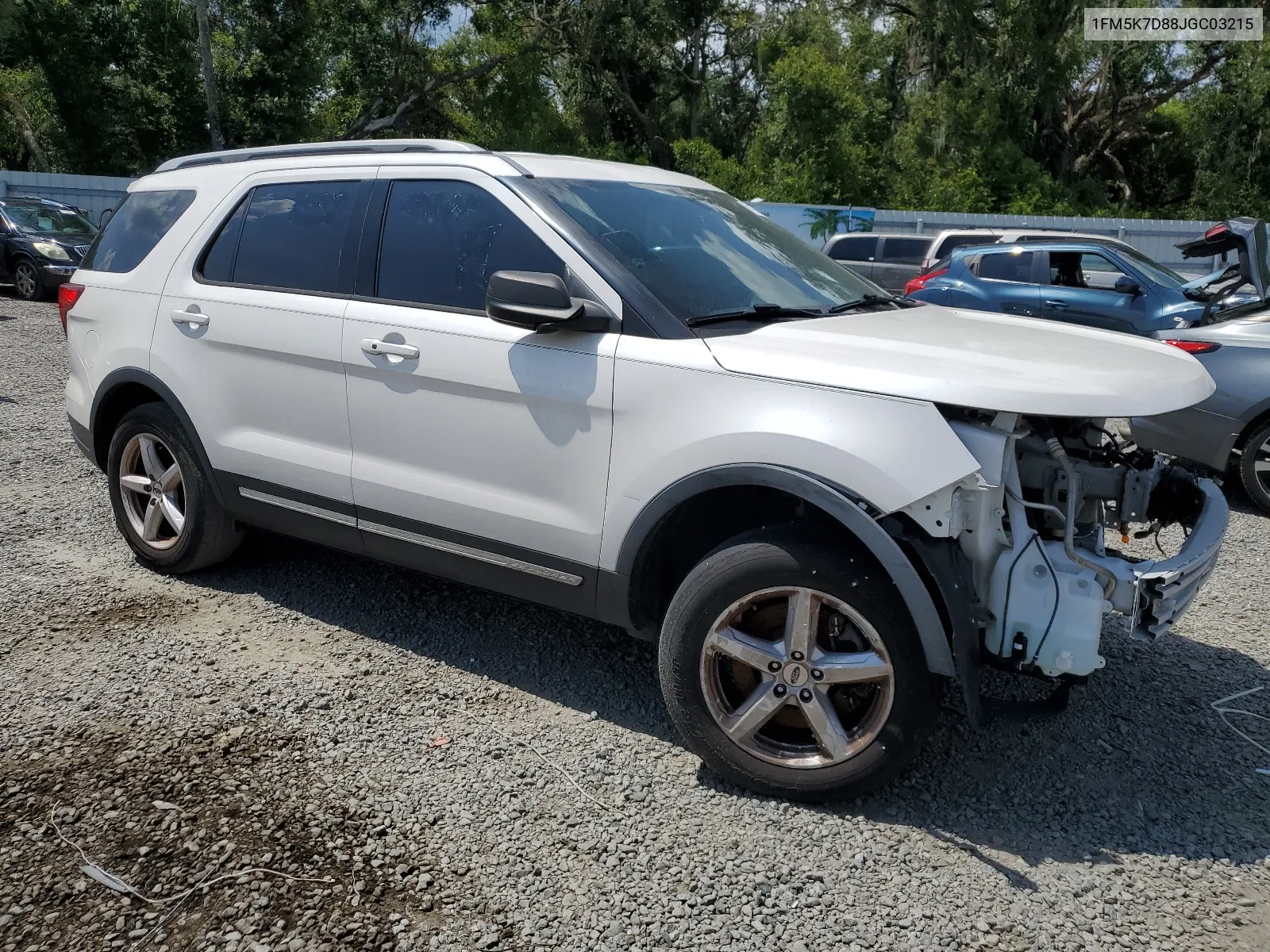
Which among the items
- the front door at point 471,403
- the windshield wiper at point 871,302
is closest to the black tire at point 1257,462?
the windshield wiper at point 871,302

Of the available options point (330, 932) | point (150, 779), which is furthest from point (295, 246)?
point (330, 932)

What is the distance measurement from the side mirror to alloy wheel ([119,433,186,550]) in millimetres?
2163

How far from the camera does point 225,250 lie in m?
4.60

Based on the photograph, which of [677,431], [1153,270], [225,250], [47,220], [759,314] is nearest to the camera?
[677,431]

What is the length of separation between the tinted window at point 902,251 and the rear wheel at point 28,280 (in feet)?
45.3

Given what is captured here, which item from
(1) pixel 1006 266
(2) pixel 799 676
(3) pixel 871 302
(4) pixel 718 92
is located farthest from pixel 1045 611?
(4) pixel 718 92

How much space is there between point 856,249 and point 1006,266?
546cm

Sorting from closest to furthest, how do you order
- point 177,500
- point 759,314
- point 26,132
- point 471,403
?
point 759,314, point 471,403, point 177,500, point 26,132

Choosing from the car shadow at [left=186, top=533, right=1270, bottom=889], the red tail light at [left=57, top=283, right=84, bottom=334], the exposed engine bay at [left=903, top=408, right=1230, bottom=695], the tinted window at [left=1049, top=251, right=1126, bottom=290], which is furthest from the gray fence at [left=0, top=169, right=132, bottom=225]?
the exposed engine bay at [left=903, top=408, right=1230, bottom=695]

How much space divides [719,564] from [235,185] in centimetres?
291

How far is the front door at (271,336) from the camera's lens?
4.16 metres

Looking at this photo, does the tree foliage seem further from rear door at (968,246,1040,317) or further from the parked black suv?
rear door at (968,246,1040,317)

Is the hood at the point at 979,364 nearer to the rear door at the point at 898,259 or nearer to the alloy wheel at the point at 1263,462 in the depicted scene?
the alloy wheel at the point at 1263,462

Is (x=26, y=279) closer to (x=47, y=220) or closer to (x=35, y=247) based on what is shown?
(x=35, y=247)
